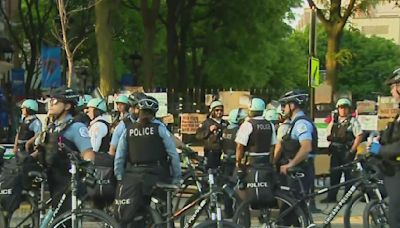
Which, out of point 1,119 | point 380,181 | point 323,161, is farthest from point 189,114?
point 1,119

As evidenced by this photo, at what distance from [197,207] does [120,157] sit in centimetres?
105

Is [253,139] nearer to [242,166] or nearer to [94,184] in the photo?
[242,166]

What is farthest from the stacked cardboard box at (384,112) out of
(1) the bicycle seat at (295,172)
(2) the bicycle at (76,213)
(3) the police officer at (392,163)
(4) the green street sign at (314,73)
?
(3) the police officer at (392,163)

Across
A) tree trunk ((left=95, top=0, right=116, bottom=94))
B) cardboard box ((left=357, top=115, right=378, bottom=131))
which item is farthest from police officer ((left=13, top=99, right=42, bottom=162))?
cardboard box ((left=357, top=115, right=378, bottom=131))

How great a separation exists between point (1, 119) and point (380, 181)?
72.1 feet

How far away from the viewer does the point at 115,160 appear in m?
8.15

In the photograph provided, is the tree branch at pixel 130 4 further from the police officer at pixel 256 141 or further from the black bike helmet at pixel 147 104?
the black bike helmet at pixel 147 104

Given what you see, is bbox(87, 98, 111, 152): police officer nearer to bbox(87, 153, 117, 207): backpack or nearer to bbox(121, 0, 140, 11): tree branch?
bbox(87, 153, 117, 207): backpack

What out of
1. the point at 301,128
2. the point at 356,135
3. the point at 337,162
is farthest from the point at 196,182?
the point at 337,162

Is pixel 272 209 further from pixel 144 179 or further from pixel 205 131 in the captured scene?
pixel 205 131

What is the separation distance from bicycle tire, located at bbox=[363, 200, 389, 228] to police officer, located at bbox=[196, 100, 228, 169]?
4721 millimetres

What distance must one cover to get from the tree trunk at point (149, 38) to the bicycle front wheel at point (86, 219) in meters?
17.6

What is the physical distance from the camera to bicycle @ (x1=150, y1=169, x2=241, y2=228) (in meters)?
7.46

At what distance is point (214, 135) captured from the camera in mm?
13406
